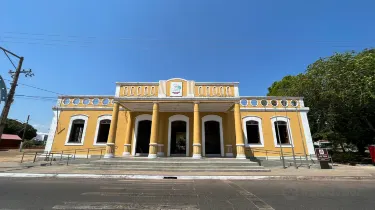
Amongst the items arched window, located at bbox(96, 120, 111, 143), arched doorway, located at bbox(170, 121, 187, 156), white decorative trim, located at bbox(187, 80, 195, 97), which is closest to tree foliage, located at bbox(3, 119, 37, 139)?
arched window, located at bbox(96, 120, 111, 143)

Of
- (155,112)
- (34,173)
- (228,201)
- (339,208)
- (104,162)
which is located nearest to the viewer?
(339,208)

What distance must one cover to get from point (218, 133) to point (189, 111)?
2934mm

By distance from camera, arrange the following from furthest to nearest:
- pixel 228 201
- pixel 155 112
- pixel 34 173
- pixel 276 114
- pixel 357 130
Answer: pixel 357 130
pixel 276 114
pixel 155 112
pixel 34 173
pixel 228 201

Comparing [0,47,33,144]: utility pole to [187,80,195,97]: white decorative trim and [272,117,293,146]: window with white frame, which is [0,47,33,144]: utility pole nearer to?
[187,80,195,97]: white decorative trim

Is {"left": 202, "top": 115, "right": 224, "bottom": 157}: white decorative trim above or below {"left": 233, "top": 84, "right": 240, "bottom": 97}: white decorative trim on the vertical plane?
below

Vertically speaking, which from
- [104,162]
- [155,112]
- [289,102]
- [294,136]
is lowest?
[104,162]

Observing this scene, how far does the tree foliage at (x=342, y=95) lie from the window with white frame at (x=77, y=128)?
19.7m

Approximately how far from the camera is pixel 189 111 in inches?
571

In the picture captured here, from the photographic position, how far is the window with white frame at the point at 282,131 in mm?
13668

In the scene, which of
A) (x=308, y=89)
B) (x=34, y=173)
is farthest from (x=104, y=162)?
(x=308, y=89)

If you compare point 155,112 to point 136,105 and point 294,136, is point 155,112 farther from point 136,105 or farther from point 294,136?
point 294,136

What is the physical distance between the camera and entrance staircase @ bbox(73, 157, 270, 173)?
980cm

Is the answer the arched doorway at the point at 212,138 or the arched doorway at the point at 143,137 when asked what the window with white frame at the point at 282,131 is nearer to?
the arched doorway at the point at 212,138

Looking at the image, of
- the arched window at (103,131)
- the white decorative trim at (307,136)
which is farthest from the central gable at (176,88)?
the white decorative trim at (307,136)
